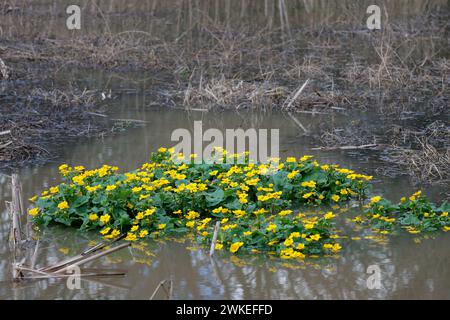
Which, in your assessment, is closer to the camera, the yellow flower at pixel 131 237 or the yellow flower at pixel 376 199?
the yellow flower at pixel 131 237

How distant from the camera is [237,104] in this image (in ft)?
38.3

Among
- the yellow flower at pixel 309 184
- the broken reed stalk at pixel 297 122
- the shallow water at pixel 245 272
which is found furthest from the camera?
the broken reed stalk at pixel 297 122

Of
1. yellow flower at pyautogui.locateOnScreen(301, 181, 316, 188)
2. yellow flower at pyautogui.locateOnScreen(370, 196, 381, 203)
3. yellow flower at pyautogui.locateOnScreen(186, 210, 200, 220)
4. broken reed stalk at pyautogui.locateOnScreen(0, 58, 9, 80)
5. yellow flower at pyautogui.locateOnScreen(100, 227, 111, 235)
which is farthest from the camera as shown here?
broken reed stalk at pyautogui.locateOnScreen(0, 58, 9, 80)

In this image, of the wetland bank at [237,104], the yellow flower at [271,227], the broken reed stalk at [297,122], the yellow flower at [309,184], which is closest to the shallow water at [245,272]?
the wetland bank at [237,104]

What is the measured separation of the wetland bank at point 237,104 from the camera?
6.20m

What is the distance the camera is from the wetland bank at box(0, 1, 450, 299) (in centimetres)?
620

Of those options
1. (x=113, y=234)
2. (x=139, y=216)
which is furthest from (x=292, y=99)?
(x=113, y=234)

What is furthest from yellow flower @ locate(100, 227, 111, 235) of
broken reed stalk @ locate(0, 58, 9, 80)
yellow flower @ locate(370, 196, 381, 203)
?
broken reed stalk @ locate(0, 58, 9, 80)

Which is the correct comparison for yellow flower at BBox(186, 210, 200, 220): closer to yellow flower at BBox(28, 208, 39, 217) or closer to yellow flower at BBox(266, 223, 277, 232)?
yellow flower at BBox(266, 223, 277, 232)

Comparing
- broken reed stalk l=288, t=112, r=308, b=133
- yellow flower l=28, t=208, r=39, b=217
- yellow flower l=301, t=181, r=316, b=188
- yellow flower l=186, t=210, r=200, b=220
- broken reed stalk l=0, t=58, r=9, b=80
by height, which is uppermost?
broken reed stalk l=0, t=58, r=9, b=80

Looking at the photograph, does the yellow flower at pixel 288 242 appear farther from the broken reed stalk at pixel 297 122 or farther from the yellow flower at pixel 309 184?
the broken reed stalk at pixel 297 122

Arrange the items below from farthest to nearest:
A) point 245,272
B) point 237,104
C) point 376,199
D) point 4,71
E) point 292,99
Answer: point 4,71
point 237,104
point 292,99
point 376,199
point 245,272

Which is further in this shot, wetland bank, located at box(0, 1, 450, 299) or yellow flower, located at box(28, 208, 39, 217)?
yellow flower, located at box(28, 208, 39, 217)

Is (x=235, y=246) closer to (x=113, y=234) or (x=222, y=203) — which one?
(x=222, y=203)
